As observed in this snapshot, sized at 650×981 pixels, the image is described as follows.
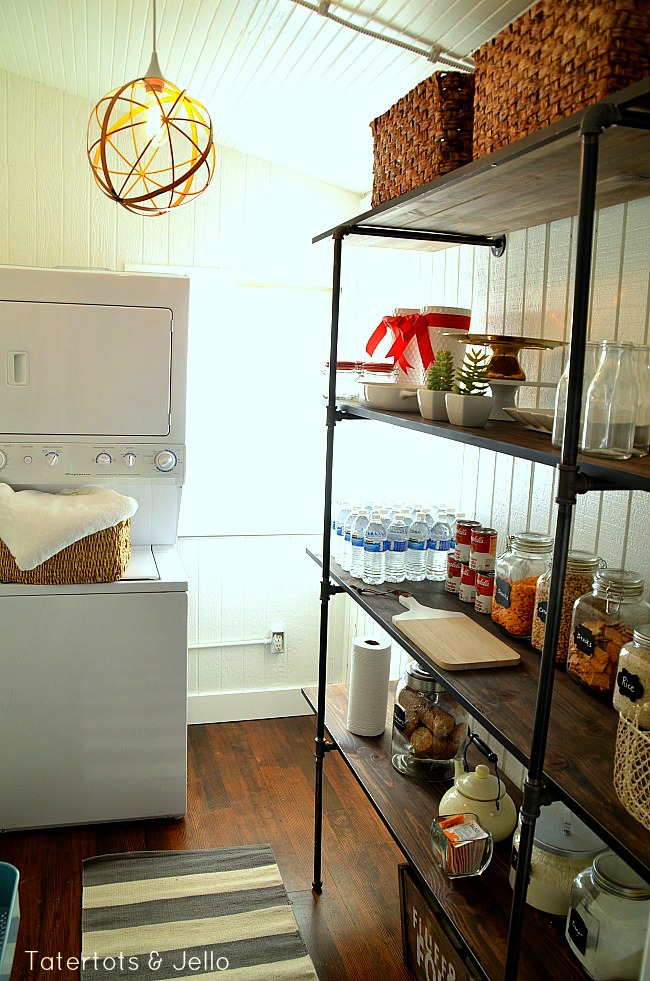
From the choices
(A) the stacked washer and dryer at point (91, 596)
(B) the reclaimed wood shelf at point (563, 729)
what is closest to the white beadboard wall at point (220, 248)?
(A) the stacked washer and dryer at point (91, 596)

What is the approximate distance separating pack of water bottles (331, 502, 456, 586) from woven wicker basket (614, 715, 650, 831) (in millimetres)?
1034

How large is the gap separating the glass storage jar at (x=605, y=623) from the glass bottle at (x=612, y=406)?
0.26 meters

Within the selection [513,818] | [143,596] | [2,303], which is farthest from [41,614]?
[513,818]

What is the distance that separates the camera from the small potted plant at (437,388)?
5.70ft

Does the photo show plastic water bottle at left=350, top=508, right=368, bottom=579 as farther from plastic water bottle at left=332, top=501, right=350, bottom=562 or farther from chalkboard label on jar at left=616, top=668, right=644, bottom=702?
chalkboard label on jar at left=616, top=668, right=644, bottom=702

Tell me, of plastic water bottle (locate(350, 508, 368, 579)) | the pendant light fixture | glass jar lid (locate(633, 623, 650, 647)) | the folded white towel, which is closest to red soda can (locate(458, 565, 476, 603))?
plastic water bottle (locate(350, 508, 368, 579))

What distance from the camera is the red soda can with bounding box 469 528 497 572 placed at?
1921 mm

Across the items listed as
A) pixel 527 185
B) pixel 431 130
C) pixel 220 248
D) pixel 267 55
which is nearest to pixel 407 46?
pixel 431 130

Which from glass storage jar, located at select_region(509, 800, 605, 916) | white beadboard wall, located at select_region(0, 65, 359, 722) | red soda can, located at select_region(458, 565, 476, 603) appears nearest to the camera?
glass storage jar, located at select_region(509, 800, 605, 916)

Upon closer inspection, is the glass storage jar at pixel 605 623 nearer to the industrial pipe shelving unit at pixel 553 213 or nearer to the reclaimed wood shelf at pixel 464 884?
the industrial pipe shelving unit at pixel 553 213

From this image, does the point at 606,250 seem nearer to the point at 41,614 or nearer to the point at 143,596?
the point at 143,596

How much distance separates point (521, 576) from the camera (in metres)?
1.73

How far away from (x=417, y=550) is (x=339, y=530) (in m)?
0.28

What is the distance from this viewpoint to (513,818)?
1.84 m
